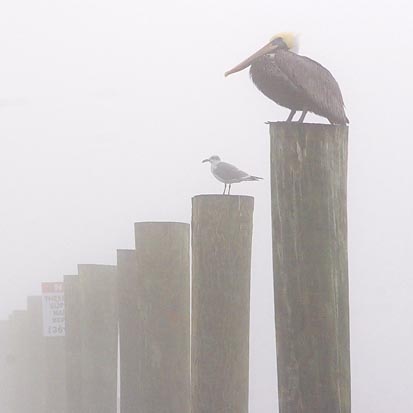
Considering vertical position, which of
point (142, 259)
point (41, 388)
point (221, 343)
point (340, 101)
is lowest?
point (41, 388)

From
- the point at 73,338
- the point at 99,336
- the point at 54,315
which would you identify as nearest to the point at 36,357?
the point at 54,315

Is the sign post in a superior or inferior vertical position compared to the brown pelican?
inferior

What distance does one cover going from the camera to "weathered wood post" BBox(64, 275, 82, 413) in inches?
407

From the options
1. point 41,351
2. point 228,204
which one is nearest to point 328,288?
point 228,204

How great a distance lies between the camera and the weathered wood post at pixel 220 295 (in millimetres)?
5312

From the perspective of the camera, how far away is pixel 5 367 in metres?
22.6

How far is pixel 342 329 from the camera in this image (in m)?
4.08

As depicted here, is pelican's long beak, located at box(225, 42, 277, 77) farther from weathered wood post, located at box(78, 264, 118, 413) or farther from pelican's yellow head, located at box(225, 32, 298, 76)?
weathered wood post, located at box(78, 264, 118, 413)

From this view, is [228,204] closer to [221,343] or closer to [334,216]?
[221,343]

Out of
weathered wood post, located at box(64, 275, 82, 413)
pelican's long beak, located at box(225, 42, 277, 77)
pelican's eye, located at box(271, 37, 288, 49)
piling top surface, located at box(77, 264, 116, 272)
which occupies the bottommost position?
weathered wood post, located at box(64, 275, 82, 413)

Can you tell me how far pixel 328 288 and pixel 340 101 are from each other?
1019 mm

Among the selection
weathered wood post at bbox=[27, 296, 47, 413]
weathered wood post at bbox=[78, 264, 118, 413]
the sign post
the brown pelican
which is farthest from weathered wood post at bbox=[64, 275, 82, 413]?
the brown pelican

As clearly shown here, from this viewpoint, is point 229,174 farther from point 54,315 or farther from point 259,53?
point 54,315

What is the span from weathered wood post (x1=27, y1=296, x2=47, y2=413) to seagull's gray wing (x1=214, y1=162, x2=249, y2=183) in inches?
252
